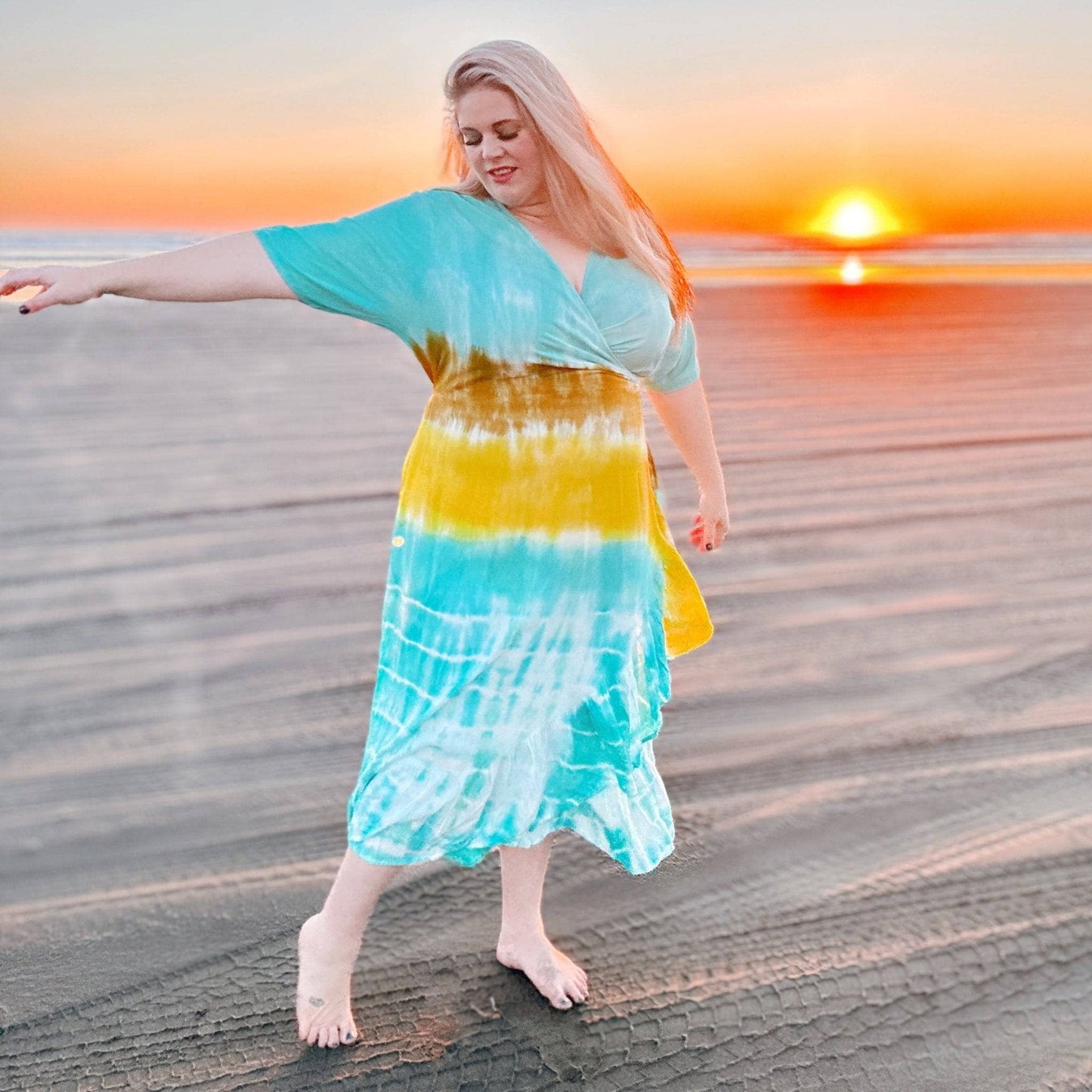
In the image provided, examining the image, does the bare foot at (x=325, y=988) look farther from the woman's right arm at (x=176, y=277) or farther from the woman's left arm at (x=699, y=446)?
the woman's right arm at (x=176, y=277)

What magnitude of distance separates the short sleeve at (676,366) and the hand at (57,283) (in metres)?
0.83

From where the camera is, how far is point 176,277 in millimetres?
1661

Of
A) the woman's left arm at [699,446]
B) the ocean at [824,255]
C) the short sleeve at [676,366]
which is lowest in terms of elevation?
the ocean at [824,255]

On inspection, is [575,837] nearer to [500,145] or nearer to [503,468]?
[503,468]

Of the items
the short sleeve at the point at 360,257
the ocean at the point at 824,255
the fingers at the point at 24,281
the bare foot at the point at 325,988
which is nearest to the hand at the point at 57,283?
the fingers at the point at 24,281

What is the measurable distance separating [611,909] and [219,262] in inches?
58.5

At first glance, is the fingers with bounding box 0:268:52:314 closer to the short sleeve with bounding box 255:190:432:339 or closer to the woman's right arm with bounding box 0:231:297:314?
the woman's right arm with bounding box 0:231:297:314

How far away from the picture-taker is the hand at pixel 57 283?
1.61m

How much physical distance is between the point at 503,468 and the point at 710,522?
0.59 m

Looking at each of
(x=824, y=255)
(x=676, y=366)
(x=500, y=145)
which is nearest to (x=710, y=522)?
(x=676, y=366)

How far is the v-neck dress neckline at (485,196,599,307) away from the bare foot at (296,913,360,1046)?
1113 mm

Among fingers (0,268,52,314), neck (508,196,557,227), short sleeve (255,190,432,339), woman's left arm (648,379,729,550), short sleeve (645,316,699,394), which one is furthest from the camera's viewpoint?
woman's left arm (648,379,729,550)

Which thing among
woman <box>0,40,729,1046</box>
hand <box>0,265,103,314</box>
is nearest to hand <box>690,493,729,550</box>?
woman <box>0,40,729,1046</box>

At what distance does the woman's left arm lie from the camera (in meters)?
2.09
